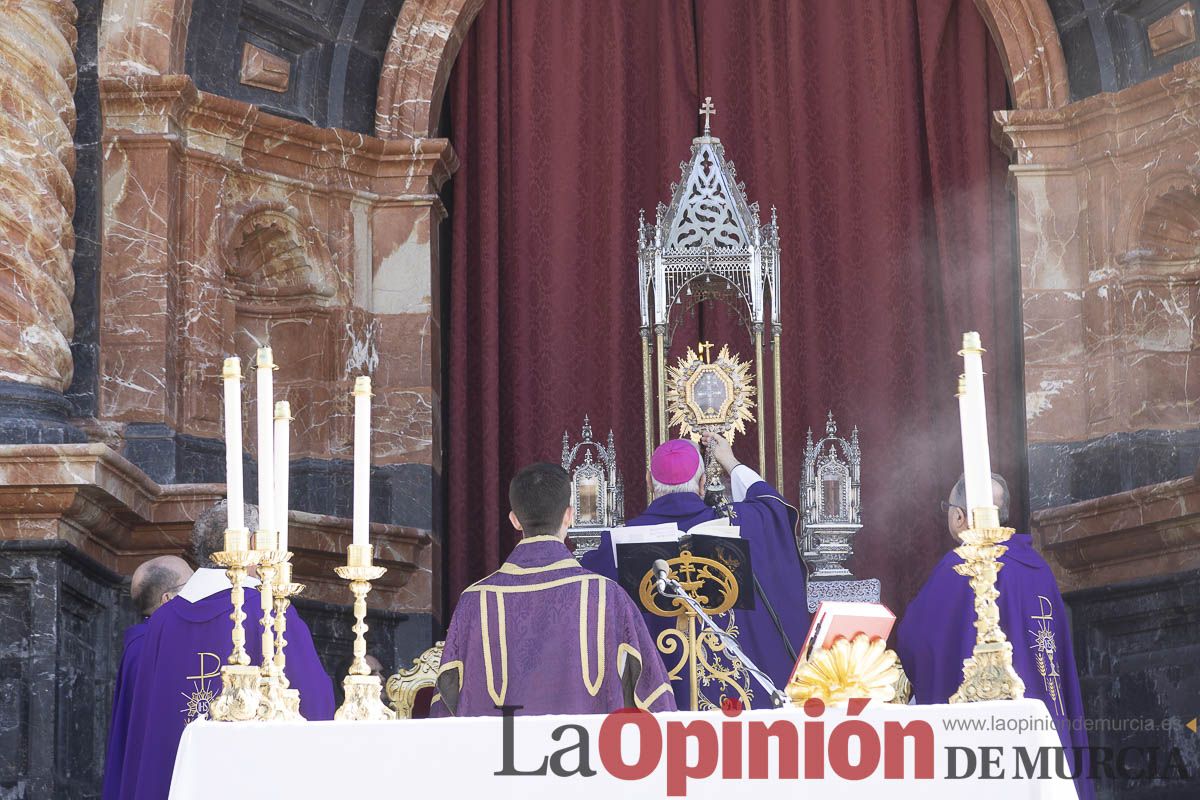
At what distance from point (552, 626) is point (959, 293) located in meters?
4.78

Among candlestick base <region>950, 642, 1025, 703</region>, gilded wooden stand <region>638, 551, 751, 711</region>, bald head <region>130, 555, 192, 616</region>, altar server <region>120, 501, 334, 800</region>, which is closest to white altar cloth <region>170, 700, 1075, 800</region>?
candlestick base <region>950, 642, 1025, 703</region>

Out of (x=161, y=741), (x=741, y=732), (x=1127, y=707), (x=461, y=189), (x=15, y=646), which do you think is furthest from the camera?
(x=461, y=189)

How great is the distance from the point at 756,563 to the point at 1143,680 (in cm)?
200

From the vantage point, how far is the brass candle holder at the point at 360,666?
4.46 m

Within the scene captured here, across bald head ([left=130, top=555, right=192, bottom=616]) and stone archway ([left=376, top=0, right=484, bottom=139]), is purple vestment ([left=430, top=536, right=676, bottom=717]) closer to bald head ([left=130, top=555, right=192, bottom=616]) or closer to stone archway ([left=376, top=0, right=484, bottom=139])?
bald head ([left=130, top=555, right=192, bottom=616])

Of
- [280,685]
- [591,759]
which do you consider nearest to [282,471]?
[280,685]

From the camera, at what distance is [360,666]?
4.62m

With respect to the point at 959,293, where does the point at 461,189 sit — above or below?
above

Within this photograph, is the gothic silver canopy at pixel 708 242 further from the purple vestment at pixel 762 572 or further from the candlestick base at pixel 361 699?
the candlestick base at pixel 361 699

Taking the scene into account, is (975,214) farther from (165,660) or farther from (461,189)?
(165,660)

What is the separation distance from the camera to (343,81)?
350 inches

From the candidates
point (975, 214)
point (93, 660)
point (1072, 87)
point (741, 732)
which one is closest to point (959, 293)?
point (975, 214)

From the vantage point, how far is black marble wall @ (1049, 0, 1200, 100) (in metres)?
8.51

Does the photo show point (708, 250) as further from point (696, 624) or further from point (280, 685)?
point (280, 685)
